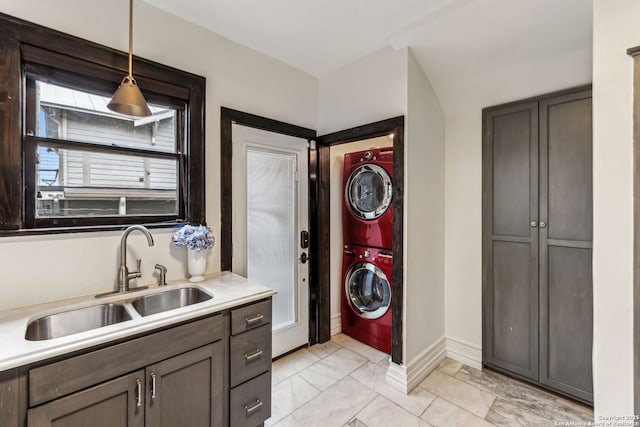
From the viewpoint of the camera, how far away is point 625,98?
1212mm

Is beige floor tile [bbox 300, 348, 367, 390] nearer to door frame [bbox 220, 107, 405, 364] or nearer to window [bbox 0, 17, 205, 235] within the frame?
door frame [bbox 220, 107, 405, 364]

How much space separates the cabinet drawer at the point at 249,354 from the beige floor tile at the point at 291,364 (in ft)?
2.35

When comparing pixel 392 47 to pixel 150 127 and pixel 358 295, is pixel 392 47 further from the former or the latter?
pixel 358 295

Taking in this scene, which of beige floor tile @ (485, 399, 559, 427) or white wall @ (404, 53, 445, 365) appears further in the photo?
white wall @ (404, 53, 445, 365)

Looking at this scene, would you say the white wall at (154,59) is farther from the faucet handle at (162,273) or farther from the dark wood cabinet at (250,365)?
the dark wood cabinet at (250,365)

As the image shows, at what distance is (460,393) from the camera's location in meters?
2.06

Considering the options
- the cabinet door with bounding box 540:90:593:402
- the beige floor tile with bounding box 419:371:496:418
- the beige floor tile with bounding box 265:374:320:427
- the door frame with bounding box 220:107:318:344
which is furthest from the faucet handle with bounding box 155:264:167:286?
the cabinet door with bounding box 540:90:593:402

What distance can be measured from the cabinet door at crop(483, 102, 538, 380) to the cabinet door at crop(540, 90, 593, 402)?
0.20 feet

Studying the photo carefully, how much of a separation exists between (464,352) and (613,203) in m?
1.75

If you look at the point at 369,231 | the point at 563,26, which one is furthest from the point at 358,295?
the point at 563,26

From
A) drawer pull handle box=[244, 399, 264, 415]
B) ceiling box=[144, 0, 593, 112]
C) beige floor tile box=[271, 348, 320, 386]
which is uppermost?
ceiling box=[144, 0, 593, 112]

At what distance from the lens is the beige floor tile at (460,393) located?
1919 millimetres

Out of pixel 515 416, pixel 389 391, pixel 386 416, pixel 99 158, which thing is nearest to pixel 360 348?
pixel 389 391

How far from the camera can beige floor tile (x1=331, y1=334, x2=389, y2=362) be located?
8.39 feet
